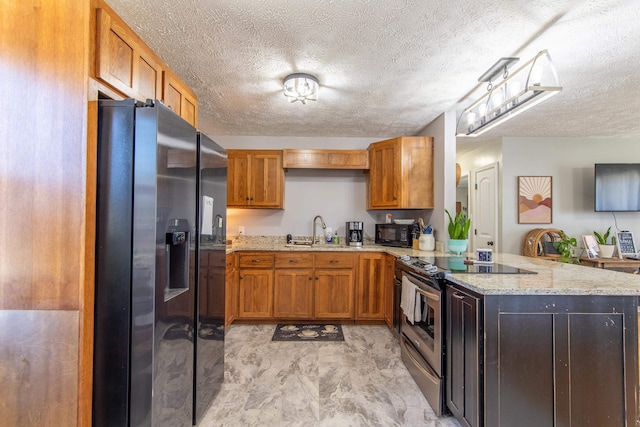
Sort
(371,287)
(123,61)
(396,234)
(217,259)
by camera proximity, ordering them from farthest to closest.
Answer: (396,234)
(371,287)
(217,259)
(123,61)

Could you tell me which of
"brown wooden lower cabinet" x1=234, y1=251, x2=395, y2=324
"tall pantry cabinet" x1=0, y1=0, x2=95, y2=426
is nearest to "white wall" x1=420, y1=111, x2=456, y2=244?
"brown wooden lower cabinet" x1=234, y1=251, x2=395, y2=324

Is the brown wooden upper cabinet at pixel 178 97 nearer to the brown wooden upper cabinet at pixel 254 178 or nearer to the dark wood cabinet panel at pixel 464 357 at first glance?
the brown wooden upper cabinet at pixel 254 178

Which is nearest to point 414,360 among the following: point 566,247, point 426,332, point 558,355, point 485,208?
point 426,332

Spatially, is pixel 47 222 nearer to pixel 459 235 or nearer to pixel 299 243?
pixel 299 243

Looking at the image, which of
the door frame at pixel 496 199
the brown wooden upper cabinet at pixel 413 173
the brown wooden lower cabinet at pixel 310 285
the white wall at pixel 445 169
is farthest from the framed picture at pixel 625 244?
the brown wooden lower cabinet at pixel 310 285

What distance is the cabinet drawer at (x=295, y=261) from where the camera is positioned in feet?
10.4

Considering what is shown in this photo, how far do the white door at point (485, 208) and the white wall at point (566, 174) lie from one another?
0.56 ft

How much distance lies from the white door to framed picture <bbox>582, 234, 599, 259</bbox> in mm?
1013

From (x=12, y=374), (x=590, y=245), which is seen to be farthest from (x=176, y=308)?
(x=590, y=245)

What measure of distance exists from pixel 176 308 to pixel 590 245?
16.0ft

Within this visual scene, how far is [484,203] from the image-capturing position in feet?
14.4

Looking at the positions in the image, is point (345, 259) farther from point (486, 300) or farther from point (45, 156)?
point (45, 156)

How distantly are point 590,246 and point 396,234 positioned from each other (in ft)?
8.67

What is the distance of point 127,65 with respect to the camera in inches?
52.4
